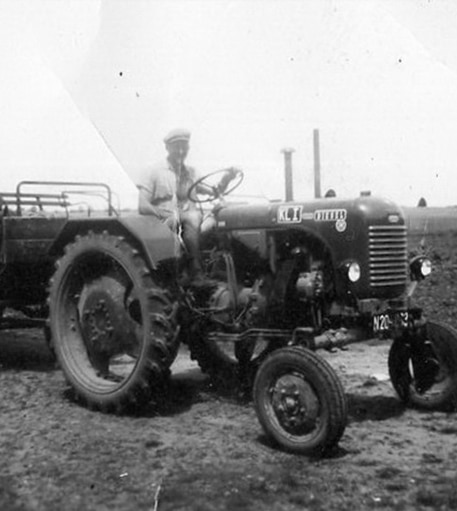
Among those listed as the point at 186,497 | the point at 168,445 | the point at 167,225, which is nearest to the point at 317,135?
the point at 167,225

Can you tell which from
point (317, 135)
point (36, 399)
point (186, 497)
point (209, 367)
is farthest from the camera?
point (317, 135)

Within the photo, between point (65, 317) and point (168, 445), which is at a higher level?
point (65, 317)

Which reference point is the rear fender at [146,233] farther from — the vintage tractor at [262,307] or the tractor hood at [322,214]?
the tractor hood at [322,214]

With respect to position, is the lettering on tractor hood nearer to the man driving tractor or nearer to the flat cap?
the man driving tractor

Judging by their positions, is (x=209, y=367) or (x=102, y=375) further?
(x=209, y=367)

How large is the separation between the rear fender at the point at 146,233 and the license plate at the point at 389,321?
1.54 metres

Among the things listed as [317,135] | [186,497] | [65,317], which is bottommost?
[186,497]

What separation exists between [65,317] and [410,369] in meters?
2.69

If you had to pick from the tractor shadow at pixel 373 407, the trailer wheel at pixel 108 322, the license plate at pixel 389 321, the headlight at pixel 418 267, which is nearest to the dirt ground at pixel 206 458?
the tractor shadow at pixel 373 407

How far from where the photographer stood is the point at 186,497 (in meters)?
3.89

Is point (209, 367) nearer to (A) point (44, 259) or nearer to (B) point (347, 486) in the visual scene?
(A) point (44, 259)

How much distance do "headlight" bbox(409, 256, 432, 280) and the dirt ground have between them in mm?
984

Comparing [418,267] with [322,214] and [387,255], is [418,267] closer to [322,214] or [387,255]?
[387,255]

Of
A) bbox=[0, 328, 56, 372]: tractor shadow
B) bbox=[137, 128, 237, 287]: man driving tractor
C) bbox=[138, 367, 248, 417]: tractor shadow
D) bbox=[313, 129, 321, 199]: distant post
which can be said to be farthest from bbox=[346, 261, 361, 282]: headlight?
bbox=[313, 129, 321, 199]: distant post
